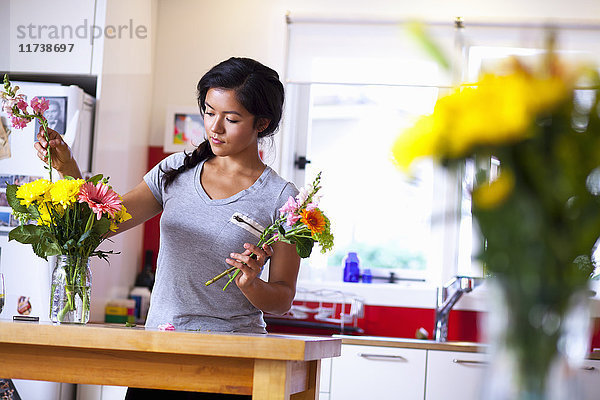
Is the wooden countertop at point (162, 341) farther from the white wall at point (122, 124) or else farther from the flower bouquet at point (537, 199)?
the white wall at point (122, 124)

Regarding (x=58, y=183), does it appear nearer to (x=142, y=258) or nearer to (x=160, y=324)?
(x=160, y=324)

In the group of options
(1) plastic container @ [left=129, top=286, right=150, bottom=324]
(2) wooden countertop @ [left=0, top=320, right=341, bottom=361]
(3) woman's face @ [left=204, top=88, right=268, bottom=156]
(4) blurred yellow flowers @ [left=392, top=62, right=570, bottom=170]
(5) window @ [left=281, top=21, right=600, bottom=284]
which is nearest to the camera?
(4) blurred yellow flowers @ [left=392, top=62, right=570, bottom=170]

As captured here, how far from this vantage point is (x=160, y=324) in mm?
2018

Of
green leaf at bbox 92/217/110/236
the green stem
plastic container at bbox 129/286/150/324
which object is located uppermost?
green leaf at bbox 92/217/110/236

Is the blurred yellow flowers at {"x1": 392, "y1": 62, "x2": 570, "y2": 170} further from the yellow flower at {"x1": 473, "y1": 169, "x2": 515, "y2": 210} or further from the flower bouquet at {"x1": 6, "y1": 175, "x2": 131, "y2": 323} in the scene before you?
the flower bouquet at {"x1": 6, "y1": 175, "x2": 131, "y2": 323}

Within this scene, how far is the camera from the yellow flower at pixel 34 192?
5.85 feet

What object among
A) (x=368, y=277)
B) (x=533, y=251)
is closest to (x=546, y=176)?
(x=533, y=251)

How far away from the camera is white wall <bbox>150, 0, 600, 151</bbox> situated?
423 centimetres

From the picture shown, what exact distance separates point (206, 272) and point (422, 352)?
6.17 ft

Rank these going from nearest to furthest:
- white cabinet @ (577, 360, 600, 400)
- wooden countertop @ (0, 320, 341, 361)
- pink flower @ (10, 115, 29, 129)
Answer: wooden countertop @ (0, 320, 341, 361), pink flower @ (10, 115, 29, 129), white cabinet @ (577, 360, 600, 400)

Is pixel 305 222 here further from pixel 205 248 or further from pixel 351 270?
pixel 351 270

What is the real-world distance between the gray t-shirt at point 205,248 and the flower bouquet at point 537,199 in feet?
4.50

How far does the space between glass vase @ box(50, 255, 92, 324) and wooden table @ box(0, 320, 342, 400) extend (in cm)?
13

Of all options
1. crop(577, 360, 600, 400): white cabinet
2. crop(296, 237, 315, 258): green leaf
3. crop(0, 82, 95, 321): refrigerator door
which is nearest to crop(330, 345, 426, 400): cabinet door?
crop(577, 360, 600, 400): white cabinet
